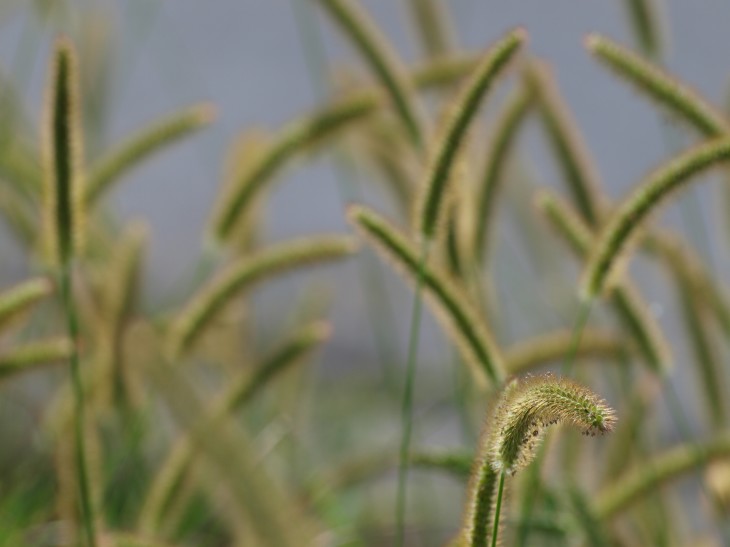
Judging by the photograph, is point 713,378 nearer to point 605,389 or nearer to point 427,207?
point 605,389

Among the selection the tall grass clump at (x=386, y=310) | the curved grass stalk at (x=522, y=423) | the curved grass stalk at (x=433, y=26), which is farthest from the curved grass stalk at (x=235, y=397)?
the curved grass stalk at (x=433, y=26)

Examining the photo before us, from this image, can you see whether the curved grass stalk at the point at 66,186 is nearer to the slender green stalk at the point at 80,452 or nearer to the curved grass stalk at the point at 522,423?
the slender green stalk at the point at 80,452

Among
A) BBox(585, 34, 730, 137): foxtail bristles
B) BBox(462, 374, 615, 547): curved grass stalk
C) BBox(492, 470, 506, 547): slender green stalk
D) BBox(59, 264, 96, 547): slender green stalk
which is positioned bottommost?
BBox(492, 470, 506, 547): slender green stalk

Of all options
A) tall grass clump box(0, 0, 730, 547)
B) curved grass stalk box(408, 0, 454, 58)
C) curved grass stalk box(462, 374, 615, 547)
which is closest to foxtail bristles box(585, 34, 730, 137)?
tall grass clump box(0, 0, 730, 547)

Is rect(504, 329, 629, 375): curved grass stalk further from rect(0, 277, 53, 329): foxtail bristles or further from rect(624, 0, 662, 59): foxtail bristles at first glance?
rect(0, 277, 53, 329): foxtail bristles

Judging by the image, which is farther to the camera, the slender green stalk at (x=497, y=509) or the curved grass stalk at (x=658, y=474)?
the curved grass stalk at (x=658, y=474)

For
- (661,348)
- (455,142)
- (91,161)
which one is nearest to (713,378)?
(661,348)
